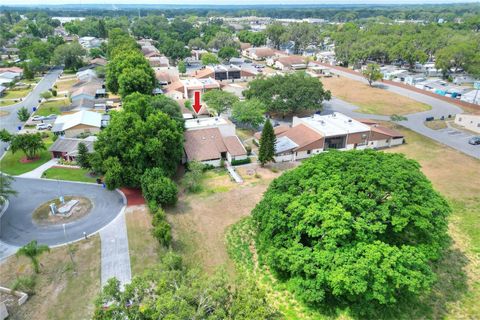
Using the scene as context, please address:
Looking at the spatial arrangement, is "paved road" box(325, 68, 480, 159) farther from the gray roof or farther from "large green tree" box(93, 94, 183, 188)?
the gray roof

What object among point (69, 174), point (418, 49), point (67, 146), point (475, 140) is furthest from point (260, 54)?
point (69, 174)

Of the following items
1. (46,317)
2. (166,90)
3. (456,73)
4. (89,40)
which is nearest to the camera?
(46,317)

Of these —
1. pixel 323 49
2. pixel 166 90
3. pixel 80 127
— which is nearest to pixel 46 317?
pixel 80 127

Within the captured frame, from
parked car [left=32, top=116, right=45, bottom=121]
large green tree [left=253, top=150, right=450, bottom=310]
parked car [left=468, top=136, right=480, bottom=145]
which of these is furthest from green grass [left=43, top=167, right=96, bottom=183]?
parked car [left=468, top=136, right=480, bottom=145]

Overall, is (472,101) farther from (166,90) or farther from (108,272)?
(108,272)

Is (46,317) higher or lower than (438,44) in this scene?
lower
